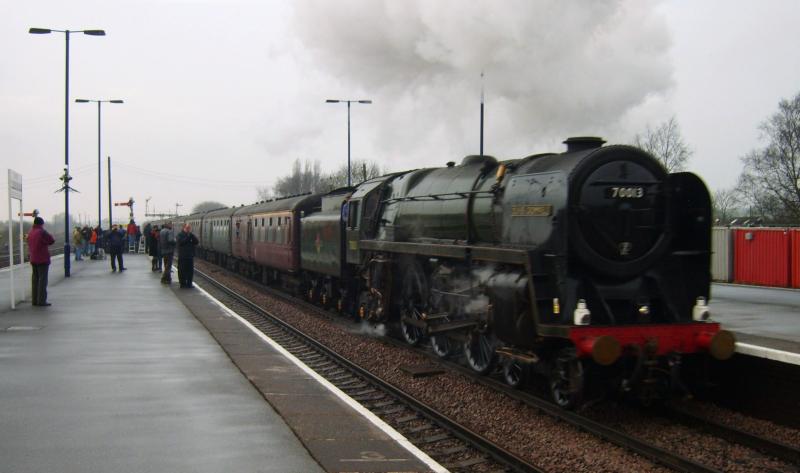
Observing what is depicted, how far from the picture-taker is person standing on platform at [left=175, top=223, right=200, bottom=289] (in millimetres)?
20641

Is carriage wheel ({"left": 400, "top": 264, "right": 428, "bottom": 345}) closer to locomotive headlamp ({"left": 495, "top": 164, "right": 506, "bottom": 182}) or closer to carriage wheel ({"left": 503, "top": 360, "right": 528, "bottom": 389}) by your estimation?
carriage wheel ({"left": 503, "top": 360, "right": 528, "bottom": 389})

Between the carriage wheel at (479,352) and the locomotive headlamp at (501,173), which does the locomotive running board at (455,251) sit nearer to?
the locomotive headlamp at (501,173)

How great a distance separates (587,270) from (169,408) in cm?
444

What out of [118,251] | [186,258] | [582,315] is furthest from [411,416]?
[118,251]

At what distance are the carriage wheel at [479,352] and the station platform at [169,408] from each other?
2121 mm

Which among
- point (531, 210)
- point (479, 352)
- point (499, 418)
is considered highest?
point (531, 210)

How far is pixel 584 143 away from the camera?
821 cm

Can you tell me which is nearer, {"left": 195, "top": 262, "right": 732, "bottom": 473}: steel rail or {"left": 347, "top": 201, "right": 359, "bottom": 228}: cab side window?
{"left": 195, "top": 262, "right": 732, "bottom": 473}: steel rail

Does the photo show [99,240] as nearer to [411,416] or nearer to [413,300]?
[413,300]

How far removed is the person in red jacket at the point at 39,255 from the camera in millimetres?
14273

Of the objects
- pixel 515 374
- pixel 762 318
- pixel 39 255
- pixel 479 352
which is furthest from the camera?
pixel 39 255

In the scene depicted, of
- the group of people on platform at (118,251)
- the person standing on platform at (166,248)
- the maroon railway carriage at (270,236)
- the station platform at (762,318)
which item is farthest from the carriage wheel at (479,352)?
the person standing on platform at (166,248)

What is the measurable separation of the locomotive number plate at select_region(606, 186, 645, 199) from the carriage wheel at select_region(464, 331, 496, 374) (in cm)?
244

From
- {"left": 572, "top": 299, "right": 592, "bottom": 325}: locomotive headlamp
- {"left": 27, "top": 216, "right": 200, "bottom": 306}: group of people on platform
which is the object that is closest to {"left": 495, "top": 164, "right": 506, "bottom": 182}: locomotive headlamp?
{"left": 572, "top": 299, "right": 592, "bottom": 325}: locomotive headlamp
